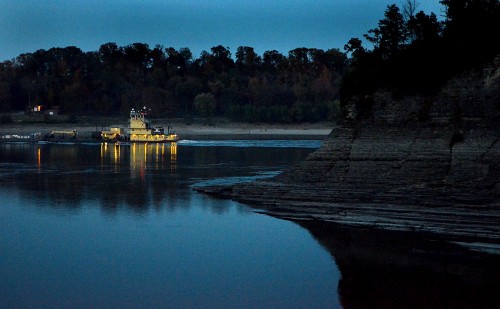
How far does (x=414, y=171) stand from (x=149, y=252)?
12.3m

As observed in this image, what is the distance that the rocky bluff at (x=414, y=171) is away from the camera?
92.0ft

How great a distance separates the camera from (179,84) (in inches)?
6535

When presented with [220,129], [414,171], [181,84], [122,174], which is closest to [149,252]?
[414,171]

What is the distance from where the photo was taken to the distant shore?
136m

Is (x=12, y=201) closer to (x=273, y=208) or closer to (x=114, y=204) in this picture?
(x=114, y=204)

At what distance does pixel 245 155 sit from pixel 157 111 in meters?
84.8

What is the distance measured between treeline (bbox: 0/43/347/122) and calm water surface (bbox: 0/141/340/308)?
105 meters

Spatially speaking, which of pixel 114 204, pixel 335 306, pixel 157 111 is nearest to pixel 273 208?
pixel 114 204

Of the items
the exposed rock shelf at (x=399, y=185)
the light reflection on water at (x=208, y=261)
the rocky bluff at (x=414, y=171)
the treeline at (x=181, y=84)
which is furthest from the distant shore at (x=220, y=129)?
the rocky bluff at (x=414, y=171)

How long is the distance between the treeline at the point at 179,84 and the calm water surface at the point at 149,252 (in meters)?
105

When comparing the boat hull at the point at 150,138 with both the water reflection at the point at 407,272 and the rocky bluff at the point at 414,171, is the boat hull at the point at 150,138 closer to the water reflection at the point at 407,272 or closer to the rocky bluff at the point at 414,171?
the rocky bluff at the point at 414,171

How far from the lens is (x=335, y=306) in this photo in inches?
Result: 798

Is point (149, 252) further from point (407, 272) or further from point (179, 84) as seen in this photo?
point (179, 84)

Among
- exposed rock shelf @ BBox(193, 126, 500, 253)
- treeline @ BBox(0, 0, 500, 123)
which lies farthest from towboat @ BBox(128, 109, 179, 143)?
exposed rock shelf @ BBox(193, 126, 500, 253)
